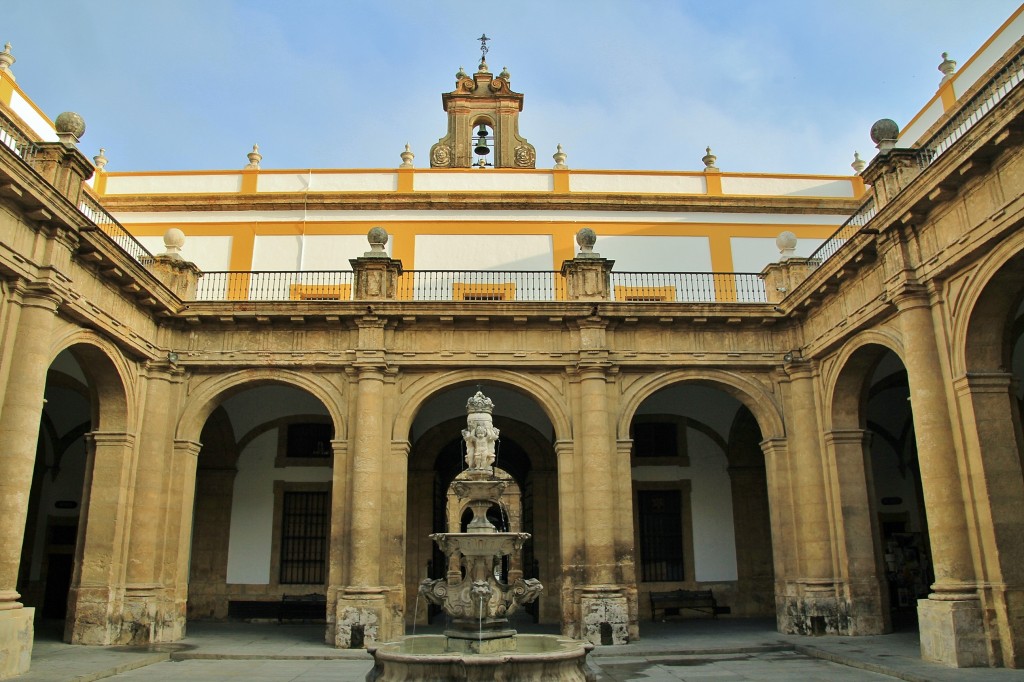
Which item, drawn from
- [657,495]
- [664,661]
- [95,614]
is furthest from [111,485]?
[657,495]

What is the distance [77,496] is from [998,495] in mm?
17860

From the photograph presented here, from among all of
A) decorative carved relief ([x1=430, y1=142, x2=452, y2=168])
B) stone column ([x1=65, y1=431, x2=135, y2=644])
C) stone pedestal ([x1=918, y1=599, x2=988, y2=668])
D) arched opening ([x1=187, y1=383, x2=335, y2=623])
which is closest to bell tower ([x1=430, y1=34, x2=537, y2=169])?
decorative carved relief ([x1=430, y1=142, x2=452, y2=168])

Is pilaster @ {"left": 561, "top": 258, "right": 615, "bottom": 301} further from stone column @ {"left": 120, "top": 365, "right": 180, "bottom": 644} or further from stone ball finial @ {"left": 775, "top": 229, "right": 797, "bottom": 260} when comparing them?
stone column @ {"left": 120, "top": 365, "right": 180, "bottom": 644}

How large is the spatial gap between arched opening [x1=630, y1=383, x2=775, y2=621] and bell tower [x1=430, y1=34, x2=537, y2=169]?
733 cm

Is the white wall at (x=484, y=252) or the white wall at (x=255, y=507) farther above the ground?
the white wall at (x=484, y=252)

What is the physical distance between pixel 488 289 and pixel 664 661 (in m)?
8.65

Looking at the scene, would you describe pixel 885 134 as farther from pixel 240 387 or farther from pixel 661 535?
pixel 240 387

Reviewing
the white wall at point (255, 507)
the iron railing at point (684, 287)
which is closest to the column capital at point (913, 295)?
the iron railing at point (684, 287)

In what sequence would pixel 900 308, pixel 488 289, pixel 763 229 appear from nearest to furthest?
1. pixel 900 308
2. pixel 488 289
3. pixel 763 229

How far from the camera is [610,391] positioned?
14.4m

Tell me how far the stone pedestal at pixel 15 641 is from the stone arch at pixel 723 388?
9.33 m

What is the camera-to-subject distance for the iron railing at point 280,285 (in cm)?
1698

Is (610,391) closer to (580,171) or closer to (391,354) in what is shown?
(391,354)

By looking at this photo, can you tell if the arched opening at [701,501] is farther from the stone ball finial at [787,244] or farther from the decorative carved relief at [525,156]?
the decorative carved relief at [525,156]
